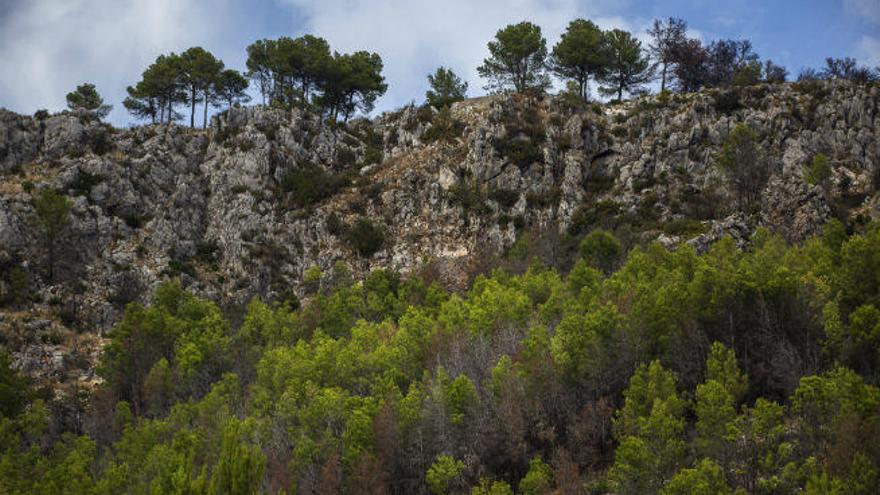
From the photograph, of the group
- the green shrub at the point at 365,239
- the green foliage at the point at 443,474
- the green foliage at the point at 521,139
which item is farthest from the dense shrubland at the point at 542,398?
the green foliage at the point at 521,139

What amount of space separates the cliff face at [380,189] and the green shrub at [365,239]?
0.21 metres

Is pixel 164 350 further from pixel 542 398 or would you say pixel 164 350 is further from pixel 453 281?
pixel 542 398

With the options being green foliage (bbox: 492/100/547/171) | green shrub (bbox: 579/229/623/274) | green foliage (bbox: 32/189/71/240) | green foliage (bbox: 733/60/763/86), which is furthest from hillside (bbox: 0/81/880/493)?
green foliage (bbox: 733/60/763/86)

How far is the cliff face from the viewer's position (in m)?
62.1

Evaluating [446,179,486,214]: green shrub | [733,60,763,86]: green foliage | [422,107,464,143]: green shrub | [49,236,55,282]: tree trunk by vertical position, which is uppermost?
[733,60,763,86]: green foliage

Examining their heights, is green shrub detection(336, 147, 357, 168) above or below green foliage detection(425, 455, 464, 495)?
above

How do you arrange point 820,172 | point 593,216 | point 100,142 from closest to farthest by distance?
point 820,172
point 593,216
point 100,142

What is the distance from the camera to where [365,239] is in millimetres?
70000

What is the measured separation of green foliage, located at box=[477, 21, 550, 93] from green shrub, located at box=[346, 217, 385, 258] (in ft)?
98.5

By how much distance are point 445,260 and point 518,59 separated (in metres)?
35.4

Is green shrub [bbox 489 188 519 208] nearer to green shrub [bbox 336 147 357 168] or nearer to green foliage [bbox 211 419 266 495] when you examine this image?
green shrub [bbox 336 147 357 168]

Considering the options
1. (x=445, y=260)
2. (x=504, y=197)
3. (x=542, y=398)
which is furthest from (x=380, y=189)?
(x=542, y=398)

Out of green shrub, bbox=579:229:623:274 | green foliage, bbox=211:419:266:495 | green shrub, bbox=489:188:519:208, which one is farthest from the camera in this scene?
green shrub, bbox=489:188:519:208

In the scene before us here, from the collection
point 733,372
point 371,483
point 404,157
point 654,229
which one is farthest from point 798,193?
point 371,483
